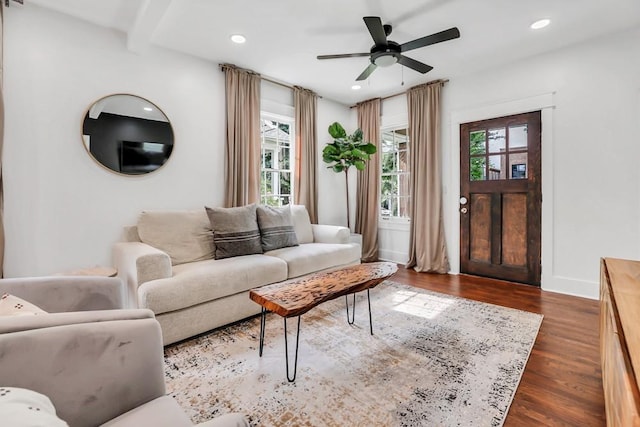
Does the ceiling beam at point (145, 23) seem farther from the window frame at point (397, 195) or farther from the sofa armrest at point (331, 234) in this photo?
the window frame at point (397, 195)

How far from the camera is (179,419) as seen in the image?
2.70 ft

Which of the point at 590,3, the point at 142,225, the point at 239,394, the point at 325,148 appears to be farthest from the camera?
the point at 325,148

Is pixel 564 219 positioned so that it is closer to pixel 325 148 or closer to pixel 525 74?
pixel 525 74

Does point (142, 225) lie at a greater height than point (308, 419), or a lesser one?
greater

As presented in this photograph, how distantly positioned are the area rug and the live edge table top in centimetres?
44

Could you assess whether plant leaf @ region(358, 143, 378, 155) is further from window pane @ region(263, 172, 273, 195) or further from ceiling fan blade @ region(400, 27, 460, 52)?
ceiling fan blade @ region(400, 27, 460, 52)

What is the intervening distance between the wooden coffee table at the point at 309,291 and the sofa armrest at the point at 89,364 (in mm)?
810

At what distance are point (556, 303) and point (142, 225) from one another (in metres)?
4.13

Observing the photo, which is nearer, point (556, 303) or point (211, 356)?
point (211, 356)

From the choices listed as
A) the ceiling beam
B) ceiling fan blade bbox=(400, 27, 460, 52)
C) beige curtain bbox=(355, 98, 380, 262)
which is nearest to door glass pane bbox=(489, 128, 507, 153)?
beige curtain bbox=(355, 98, 380, 262)

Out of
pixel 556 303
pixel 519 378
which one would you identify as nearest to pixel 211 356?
pixel 519 378

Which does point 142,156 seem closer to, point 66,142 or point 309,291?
point 66,142

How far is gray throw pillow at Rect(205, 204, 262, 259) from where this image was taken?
9.64 feet

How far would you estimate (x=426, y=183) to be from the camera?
434 centimetres
